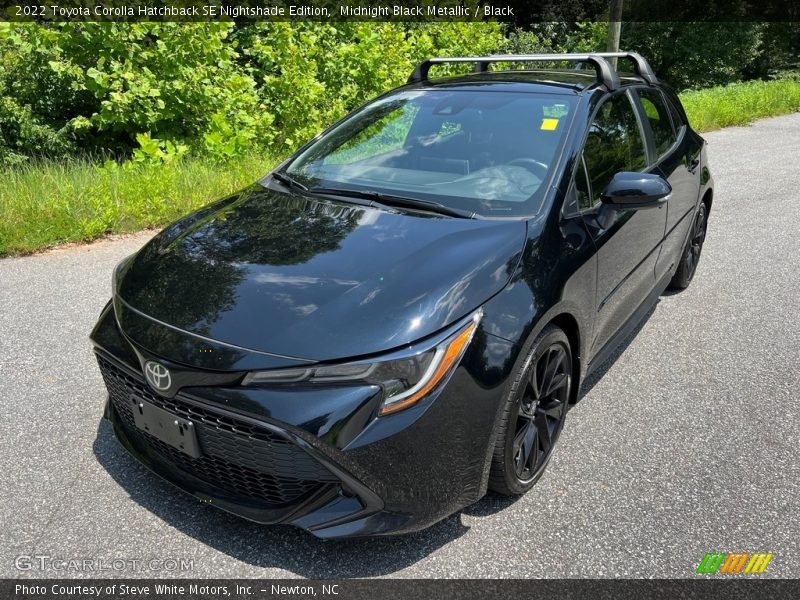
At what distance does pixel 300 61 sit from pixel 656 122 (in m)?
5.65

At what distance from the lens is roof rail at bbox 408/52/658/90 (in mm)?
3432

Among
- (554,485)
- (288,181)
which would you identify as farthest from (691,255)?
(288,181)

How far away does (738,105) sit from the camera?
14.5 metres

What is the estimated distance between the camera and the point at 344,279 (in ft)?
7.45

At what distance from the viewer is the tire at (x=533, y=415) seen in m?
2.32

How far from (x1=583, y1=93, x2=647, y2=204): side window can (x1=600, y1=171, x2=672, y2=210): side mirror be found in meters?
0.09

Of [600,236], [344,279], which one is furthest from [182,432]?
[600,236]

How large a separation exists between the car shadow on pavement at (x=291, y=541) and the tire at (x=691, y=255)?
2.91 metres

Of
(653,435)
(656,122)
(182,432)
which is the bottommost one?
(653,435)

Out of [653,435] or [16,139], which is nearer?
[653,435]

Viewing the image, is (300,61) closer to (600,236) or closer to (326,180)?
(326,180)

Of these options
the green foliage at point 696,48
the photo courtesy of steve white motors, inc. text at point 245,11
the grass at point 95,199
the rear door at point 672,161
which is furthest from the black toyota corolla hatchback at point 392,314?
the green foliage at point 696,48

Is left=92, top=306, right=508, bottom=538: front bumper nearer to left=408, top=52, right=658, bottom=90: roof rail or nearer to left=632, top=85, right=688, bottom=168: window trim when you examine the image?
left=408, top=52, right=658, bottom=90: roof rail

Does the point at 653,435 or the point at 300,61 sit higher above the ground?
the point at 300,61
